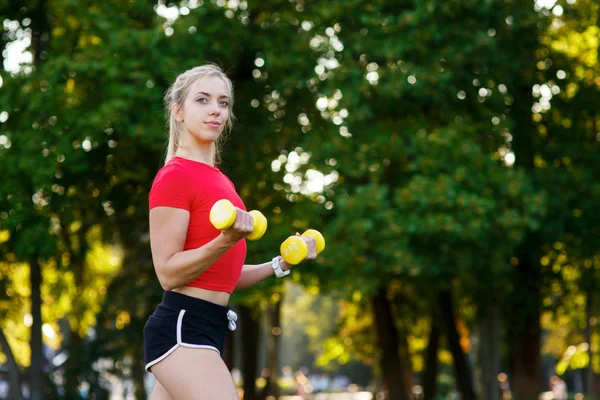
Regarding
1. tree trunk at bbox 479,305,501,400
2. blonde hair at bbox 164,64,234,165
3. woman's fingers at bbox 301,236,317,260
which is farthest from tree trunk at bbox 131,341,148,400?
blonde hair at bbox 164,64,234,165

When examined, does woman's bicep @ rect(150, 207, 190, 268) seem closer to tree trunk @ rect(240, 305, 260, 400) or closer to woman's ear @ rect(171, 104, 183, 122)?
woman's ear @ rect(171, 104, 183, 122)

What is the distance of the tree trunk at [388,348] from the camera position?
19797 mm

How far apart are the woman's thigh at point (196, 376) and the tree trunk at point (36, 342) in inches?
482

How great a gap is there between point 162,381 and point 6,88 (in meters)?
10.8

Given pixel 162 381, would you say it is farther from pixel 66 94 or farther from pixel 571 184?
pixel 571 184

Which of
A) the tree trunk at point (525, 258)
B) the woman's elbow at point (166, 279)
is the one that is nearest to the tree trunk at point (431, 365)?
the tree trunk at point (525, 258)

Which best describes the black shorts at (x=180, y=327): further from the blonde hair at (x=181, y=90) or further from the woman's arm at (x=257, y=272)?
the blonde hair at (x=181, y=90)

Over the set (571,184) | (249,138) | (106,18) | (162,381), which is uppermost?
(106,18)

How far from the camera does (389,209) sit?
13555mm

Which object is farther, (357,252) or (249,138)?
(249,138)

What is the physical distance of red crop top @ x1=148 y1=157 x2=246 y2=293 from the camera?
3215 millimetres

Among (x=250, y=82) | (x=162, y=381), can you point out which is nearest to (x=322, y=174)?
(x=250, y=82)

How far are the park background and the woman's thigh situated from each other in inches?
395

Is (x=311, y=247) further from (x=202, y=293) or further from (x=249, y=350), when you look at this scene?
(x=249, y=350)
